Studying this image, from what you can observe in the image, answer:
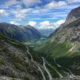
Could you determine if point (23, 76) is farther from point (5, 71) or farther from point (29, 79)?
point (5, 71)

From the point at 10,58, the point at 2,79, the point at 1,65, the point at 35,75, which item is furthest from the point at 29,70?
the point at 2,79

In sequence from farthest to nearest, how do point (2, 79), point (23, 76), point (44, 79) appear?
1. point (44, 79)
2. point (23, 76)
3. point (2, 79)

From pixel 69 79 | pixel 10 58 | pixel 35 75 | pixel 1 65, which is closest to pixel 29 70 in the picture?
pixel 35 75

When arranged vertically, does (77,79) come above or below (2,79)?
below

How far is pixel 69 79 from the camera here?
4323 inches

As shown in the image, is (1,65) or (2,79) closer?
(2,79)

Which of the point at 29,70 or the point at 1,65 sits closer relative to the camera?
the point at 1,65

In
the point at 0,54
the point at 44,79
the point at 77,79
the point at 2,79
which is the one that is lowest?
the point at 44,79

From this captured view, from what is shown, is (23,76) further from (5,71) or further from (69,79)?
(69,79)

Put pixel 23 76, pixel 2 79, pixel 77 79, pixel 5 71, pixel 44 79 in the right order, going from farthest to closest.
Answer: pixel 44 79
pixel 23 76
pixel 5 71
pixel 77 79
pixel 2 79

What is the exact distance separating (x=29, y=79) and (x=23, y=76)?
6461 mm

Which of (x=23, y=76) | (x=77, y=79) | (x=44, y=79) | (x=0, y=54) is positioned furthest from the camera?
(x=0, y=54)

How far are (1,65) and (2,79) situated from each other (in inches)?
2441

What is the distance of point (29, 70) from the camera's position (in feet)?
607
